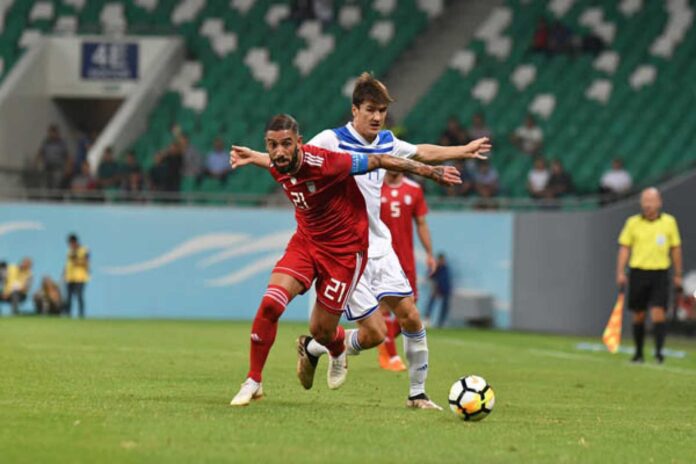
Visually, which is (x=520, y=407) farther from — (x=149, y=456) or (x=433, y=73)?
(x=433, y=73)

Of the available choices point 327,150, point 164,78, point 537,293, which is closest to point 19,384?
point 327,150

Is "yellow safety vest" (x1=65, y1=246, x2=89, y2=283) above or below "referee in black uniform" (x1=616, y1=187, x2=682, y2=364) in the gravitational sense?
below

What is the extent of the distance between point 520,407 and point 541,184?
19.0 meters

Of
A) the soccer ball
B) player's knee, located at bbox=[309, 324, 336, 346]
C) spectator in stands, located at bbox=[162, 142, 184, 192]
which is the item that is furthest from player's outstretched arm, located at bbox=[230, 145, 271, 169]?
spectator in stands, located at bbox=[162, 142, 184, 192]

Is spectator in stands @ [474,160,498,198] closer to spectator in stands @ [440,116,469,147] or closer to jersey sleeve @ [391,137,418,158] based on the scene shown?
spectator in stands @ [440,116,469,147]

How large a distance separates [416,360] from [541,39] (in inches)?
967

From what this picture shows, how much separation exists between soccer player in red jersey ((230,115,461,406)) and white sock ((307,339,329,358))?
0.23 metres

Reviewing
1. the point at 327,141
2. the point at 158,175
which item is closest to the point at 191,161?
the point at 158,175

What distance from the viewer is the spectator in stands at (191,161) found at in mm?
31641

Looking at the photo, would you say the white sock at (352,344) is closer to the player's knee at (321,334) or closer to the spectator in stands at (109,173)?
the player's knee at (321,334)

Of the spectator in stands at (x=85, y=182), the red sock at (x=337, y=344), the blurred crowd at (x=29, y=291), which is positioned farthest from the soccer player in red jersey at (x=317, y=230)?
the spectator in stands at (x=85, y=182)

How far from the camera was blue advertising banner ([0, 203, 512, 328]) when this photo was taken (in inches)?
1219

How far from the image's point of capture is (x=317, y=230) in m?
10.3

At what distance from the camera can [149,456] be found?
7.20m
